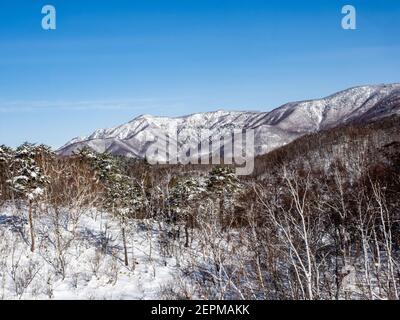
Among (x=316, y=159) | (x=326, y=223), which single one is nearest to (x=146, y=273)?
(x=326, y=223)

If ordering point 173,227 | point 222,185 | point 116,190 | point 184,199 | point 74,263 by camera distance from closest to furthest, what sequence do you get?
point 74,263, point 116,190, point 184,199, point 173,227, point 222,185

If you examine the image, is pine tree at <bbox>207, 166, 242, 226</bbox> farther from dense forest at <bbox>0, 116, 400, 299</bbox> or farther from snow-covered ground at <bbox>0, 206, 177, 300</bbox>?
snow-covered ground at <bbox>0, 206, 177, 300</bbox>

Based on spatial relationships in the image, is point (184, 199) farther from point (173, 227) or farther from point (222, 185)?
point (222, 185)

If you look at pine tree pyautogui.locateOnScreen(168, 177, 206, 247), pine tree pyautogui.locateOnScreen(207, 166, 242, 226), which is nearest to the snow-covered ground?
pine tree pyautogui.locateOnScreen(168, 177, 206, 247)

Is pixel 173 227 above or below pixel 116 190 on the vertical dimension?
below

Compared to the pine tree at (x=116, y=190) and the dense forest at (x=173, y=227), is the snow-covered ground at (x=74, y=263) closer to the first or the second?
the dense forest at (x=173, y=227)

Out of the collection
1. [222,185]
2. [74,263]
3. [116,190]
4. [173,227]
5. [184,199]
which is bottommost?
[74,263]

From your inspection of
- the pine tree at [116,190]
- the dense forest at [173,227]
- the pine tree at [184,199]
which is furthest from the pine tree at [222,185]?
the pine tree at [116,190]

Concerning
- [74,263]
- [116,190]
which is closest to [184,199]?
[116,190]
